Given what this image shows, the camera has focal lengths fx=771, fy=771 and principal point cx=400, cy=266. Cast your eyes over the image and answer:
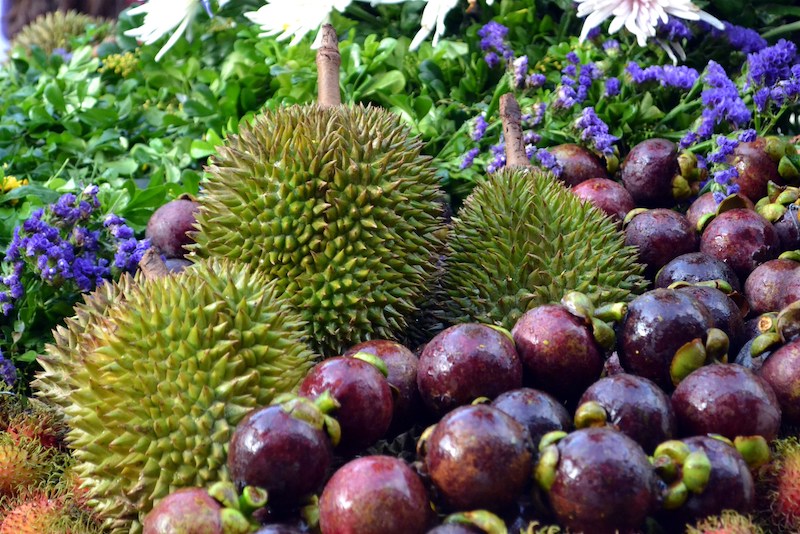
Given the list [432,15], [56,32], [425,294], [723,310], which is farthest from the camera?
[56,32]

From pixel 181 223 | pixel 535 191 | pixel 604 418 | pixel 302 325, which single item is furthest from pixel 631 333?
pixel 181 223

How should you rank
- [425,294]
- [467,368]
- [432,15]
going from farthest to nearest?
[432,15]
[425,294]
[467,368]

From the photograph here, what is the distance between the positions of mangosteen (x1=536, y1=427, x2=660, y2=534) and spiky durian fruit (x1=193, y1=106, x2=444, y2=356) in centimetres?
84

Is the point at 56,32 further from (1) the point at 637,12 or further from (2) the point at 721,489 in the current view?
(2) the point at 721,489

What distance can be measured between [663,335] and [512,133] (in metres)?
1.16

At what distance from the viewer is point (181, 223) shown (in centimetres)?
254

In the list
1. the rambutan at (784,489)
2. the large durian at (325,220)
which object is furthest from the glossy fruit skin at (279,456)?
the rambutan at (784,489)

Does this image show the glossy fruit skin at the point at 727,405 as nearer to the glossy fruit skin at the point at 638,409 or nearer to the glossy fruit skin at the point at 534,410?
the glossy fruit skin at the point at 638,409

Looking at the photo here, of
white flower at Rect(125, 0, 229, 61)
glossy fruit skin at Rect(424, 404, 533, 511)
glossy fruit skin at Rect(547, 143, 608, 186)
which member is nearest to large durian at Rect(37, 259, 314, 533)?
glossy fruit skin at Rect(424, 404, 533, 511)

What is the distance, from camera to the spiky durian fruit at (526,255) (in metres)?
2.15

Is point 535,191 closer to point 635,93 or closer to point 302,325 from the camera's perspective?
point 302,325

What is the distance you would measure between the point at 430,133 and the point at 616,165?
0.75 metres

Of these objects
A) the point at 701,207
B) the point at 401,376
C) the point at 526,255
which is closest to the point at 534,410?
the point at 401,376

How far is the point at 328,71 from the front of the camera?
7.95 ft
